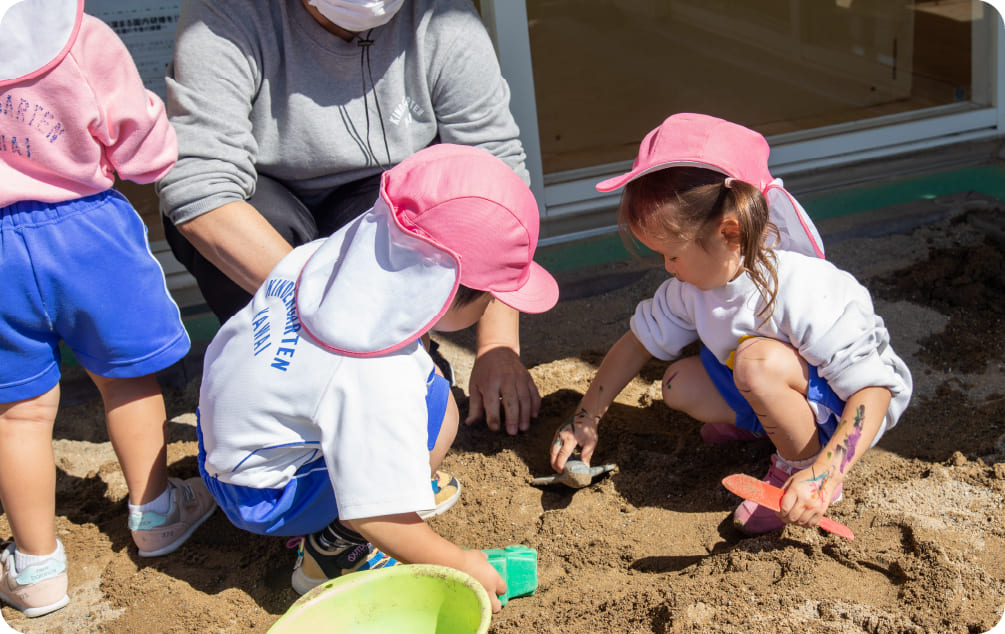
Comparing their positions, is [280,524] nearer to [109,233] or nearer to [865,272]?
[109,233]

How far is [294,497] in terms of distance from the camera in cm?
161

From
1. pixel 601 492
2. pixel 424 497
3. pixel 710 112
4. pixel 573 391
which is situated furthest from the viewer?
pixel 710 112

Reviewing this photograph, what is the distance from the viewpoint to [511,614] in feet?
5.28

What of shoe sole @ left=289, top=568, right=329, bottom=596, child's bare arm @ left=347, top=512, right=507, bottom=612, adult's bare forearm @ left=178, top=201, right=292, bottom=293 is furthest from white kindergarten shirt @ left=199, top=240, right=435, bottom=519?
adult's bare forearm @ left=178, top=201, right=292, bottom=293

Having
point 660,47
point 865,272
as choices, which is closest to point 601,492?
point 865,272

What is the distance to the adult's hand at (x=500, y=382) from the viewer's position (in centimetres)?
210

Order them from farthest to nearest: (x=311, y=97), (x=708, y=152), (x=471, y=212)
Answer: (x=311, y=97)
(x=708, y=152)
(x=471, y=212)

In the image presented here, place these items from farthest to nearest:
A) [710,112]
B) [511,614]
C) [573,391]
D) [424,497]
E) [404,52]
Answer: [710,112] < [573,391] < [404,52] < [511,614] < [424,497]

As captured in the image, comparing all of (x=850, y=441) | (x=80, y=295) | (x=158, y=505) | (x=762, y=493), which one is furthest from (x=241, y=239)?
(x=850, y=441)

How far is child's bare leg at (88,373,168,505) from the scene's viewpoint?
1845mm

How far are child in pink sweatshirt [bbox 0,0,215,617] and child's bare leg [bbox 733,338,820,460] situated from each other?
1179mm

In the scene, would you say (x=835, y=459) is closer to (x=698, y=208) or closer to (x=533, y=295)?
(x=698, y=208)

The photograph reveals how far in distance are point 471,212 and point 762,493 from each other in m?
0.75

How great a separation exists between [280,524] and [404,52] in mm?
1151
